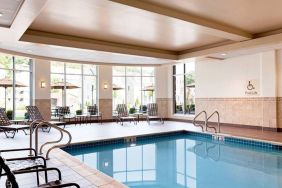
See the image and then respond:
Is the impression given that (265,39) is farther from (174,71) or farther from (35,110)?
(35,110)

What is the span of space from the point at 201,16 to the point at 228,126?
598 cm

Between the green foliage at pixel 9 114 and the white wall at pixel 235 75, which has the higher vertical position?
the white wall at pixel 235 75

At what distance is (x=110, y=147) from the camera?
7176 mm

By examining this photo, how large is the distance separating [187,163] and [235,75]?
5413mm

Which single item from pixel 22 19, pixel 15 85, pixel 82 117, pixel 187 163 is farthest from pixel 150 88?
pixel 22 19

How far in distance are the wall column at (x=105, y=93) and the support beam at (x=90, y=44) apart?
4.66 m

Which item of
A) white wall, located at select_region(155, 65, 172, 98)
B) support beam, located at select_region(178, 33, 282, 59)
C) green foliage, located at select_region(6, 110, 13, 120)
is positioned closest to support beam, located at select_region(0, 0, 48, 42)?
green foliage, located at select_region(6, 110, 13, 120)

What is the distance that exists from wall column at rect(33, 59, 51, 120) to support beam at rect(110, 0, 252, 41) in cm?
793

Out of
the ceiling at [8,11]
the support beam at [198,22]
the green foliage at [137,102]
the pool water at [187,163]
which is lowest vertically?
the pool water at [187,163]

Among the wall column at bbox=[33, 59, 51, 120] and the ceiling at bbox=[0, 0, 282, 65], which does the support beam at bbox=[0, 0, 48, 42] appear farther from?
the wall column at bbox=[33, 59, 51, 120]

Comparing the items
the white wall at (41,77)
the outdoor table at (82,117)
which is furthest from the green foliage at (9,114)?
the outdoor table at (82,117)

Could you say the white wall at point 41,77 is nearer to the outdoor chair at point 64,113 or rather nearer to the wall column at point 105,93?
the outdoor chair at point 64,113

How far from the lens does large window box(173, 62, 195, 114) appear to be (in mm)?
12469

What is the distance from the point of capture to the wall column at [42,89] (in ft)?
36.5
